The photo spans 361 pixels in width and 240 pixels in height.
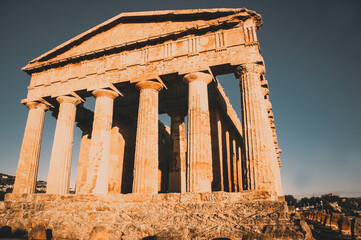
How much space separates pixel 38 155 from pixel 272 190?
12814 mm

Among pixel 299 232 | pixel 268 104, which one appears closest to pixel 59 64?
pixel 268 104

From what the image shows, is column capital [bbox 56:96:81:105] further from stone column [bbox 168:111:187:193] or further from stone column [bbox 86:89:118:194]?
stone column [bbox 168:111:187:193]

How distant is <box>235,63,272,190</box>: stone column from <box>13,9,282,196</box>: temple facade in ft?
0.13

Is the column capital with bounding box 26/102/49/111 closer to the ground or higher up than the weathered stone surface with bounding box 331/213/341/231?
higher up

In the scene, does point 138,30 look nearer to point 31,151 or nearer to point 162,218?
point 31,151

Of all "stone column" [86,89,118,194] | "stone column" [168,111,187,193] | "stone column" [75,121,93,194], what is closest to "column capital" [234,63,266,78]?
"stone column" [168,111,187,193]

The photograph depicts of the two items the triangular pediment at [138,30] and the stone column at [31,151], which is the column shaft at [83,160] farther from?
the triangular pediment at [138,30]

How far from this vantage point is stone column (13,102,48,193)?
14.7 meters

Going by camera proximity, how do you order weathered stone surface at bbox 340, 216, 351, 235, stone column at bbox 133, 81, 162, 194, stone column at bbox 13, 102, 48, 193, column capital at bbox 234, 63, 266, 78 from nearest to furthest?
weathered stone surface at bbox 340, 216, 351, 235 < column capital at bbox 234, 63, 266, 78 < stone column at bbox 133, 81, 162, 194 < stone column at bbox 13, 102, 48, 193

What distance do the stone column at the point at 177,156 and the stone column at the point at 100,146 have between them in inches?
172

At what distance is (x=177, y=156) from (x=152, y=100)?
4.79 m

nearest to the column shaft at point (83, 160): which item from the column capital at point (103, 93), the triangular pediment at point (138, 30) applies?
the triangular pediment at point (138, 30)

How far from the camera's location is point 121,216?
9609mm

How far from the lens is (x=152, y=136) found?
41.2 ft
